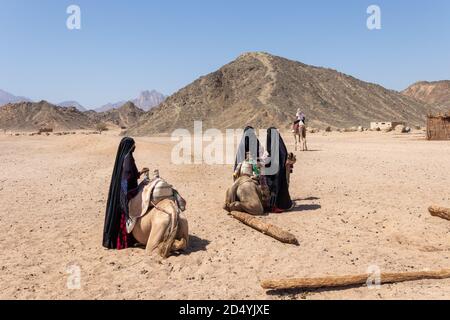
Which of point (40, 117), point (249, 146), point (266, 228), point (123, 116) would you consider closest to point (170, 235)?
point (266, 228)

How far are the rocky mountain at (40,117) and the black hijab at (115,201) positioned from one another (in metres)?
118

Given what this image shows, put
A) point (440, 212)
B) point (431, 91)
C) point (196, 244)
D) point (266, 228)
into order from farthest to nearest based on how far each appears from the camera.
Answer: point (431, 91) → point (440, 212) → point (266, 228) → point (196, 244)

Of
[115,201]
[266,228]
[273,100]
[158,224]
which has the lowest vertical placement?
[266,228]

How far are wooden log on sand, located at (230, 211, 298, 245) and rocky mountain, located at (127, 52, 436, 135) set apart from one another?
57.1 metres

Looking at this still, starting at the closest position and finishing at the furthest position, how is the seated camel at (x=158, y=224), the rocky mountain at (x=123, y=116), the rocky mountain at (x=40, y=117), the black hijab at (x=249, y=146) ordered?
the seated camel at (x=158, y=224), the black hijab at (x=249, y=146), the rocky mountain at (x=40, y=117), the rocky mountain at (x=123, y=116)

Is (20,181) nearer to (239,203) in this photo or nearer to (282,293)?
(239,203)

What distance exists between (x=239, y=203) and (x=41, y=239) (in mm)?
4119

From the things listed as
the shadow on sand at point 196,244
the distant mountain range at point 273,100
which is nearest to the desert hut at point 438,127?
the shadow on sand at point 196,244

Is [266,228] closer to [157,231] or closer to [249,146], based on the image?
[157,231]

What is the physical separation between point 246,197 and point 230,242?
79.4 inches

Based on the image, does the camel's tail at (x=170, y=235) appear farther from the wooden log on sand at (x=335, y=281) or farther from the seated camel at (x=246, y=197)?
the seated camel at (x=246, y=197)

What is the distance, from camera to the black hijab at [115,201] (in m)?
7.54

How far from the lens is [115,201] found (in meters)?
7.59

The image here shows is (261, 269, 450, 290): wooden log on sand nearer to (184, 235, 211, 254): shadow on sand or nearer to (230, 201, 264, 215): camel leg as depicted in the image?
(184, 235, 211, 254): shadow on sand
